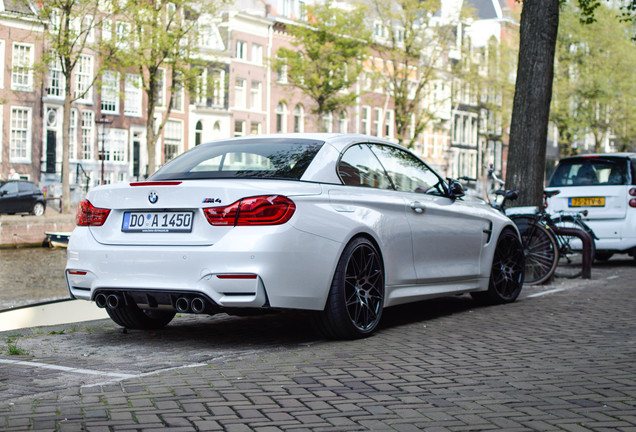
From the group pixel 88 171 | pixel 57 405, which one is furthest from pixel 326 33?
pixel 57 405

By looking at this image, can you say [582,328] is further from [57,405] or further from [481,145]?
[481,145]

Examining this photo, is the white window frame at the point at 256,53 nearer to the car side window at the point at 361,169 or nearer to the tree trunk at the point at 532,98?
the tree trunk at the point at 532,98

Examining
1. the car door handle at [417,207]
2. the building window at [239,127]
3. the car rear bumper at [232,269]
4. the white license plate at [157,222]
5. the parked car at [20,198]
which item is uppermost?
the building window at [239,127]

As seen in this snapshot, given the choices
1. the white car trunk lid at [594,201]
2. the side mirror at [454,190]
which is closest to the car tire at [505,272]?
the side mirror at [454,190]

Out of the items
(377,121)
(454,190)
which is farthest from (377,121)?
(454,190)

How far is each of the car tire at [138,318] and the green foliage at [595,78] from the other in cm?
4986

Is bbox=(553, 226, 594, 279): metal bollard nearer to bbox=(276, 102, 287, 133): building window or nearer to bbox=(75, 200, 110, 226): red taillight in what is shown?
bbox=(75, 200, 110, 226): red taillight

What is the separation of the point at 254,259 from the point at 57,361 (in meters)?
1.36

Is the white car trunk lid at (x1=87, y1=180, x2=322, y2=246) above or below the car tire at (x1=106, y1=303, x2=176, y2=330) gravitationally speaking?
above

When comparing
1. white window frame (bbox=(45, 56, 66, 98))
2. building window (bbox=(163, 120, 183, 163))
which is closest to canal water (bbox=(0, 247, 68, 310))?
white window frame (bbox=(45, 56, 66, 98))

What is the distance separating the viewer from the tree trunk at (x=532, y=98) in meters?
11.4

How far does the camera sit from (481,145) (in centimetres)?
7412

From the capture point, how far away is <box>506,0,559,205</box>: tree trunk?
11406 mm

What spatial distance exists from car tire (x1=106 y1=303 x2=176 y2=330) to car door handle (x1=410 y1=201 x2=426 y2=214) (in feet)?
6.63
